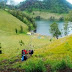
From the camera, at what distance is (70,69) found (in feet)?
55.6

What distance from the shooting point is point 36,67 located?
16891mm

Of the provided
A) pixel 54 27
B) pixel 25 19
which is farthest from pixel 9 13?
pixel 54 27

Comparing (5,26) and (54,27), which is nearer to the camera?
(54,27)

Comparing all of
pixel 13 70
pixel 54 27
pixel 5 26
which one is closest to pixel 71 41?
pixel 13 70

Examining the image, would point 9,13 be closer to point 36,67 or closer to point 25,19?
point 25,19

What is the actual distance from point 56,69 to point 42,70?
179cm

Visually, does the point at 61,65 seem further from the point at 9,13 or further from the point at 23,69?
the point at 9,13

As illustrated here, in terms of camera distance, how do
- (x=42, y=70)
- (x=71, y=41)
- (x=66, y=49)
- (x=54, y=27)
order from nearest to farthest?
(x=42, y=70)
(x=66, y=49)
(x=71, y=41)
(x=54, y=27)

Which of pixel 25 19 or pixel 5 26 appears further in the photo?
pixel 25 19

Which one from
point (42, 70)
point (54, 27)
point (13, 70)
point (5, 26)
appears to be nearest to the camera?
point (42, 70)

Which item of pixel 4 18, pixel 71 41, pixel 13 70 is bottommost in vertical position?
pixel 13 70

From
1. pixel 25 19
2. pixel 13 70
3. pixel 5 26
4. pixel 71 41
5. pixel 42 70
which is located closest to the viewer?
pixel 42 70

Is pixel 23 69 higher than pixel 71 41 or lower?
lower

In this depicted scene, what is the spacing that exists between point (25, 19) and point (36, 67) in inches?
6666
